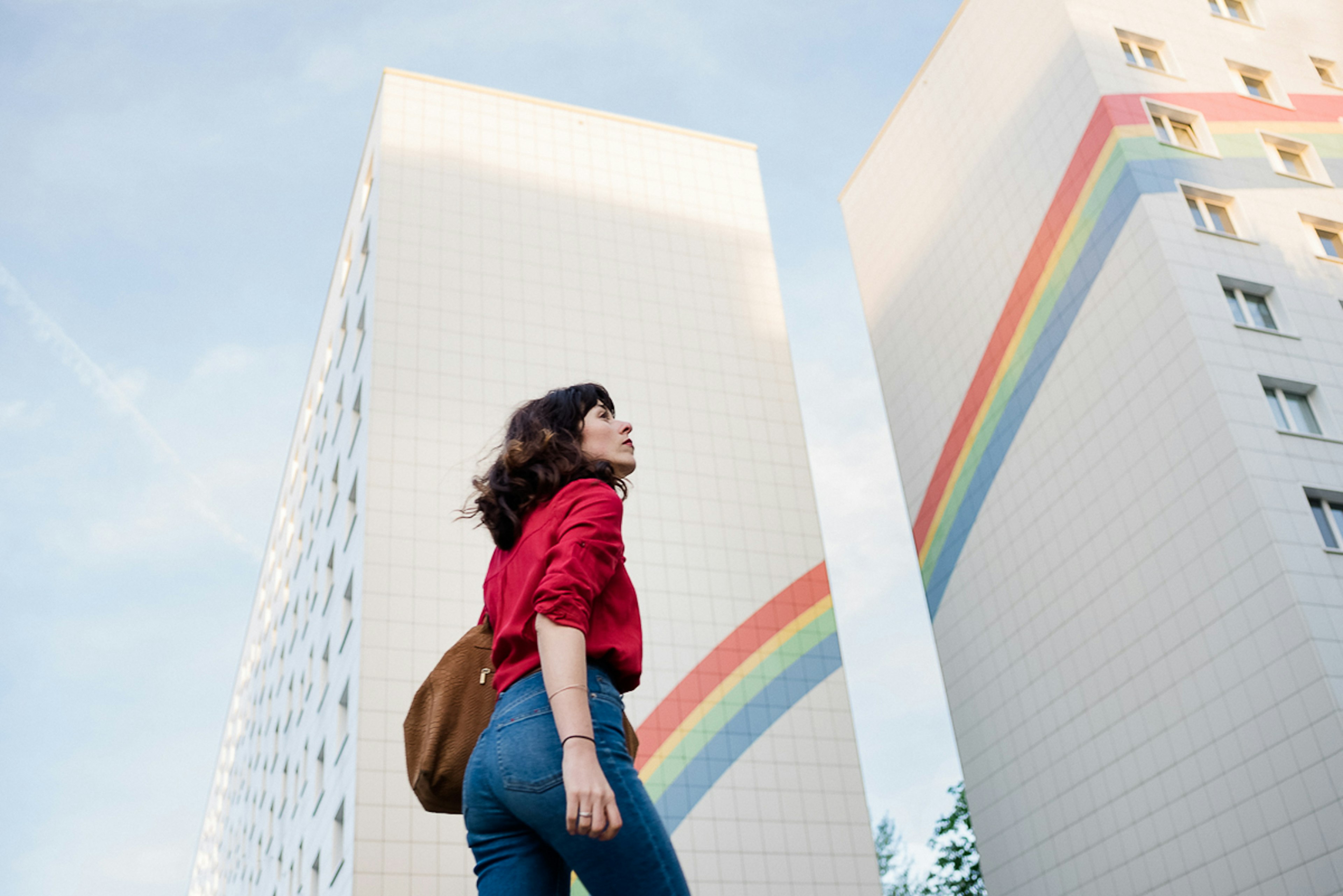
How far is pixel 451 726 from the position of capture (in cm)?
328

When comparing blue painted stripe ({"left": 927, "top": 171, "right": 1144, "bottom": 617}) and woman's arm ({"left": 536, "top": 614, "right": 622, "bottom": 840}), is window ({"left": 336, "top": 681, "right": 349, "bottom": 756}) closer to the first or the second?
blue painted stripe ({"left": 927, "top": 171, "right": 1144, "bottom": 617})

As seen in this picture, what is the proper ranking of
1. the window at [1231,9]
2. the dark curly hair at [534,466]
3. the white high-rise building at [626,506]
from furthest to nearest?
the window at [1231,9] → the white high-rise building at [626,506] → the dark curly hair at [534,466]

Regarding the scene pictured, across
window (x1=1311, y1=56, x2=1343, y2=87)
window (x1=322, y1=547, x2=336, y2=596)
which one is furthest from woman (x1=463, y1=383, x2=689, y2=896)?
window (x1=1311, y1=56, x2=1343, y2=87)

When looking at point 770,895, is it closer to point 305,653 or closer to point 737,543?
point 737,543

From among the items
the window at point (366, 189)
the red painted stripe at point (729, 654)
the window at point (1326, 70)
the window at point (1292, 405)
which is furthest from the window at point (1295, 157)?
the window at point (366, 189)

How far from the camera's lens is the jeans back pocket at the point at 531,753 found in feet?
9.22

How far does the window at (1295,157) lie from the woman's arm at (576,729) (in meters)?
→ 29.1

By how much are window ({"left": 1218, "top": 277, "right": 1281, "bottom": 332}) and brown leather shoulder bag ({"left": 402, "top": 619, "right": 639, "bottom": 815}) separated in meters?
24.2

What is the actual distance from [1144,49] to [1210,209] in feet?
16.5

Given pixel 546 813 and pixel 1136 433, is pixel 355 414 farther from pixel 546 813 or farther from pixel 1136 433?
pixel 546 813

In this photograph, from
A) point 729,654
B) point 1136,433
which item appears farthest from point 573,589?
point 1136,433

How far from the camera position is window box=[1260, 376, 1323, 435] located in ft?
77.6

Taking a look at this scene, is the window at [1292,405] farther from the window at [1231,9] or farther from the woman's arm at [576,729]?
the woman's arm at [576,729]

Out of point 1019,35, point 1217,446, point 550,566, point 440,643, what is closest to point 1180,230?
point 1217,446
